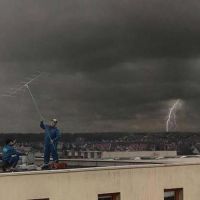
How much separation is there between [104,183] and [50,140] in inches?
152

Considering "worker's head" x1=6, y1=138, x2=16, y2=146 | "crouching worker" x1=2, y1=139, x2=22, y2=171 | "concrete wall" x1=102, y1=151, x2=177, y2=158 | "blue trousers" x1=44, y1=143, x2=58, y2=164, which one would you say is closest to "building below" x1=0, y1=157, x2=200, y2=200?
"crouching worker" x1=2, y1=139, x2=22, y2=171

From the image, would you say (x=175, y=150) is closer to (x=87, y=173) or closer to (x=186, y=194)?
(x=186, y=194)

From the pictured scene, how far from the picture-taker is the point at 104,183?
77.6 ft

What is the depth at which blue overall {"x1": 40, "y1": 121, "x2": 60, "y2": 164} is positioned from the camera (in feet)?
85.2

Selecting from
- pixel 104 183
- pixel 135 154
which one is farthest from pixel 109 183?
pixel 135 154

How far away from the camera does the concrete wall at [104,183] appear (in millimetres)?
21734

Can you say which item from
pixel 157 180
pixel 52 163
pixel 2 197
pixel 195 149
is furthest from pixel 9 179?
pixel 195 149

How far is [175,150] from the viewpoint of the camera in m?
41.6

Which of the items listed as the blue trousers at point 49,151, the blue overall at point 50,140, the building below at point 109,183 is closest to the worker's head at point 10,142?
the blue overall at point 50,140

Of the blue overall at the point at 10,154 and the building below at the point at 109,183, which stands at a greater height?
the blue overall at the point at 10,154

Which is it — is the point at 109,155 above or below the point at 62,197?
above

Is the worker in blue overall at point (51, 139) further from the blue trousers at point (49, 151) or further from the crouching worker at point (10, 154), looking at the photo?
the crouching worker at point (10, 154)

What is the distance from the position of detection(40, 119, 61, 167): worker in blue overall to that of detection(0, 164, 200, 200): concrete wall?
321cm

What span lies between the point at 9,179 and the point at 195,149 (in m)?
25.4
